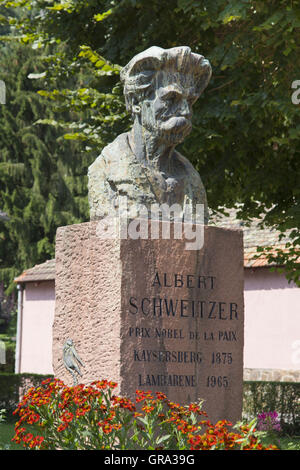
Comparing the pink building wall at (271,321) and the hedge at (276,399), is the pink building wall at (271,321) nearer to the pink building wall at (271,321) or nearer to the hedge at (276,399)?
the pink building wall at (271,321)

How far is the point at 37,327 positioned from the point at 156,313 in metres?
19.5

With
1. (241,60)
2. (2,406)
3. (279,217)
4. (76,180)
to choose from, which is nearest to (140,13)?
(241,60)

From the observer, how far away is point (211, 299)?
5906 mm

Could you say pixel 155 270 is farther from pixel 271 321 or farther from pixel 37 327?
pixel 37 327

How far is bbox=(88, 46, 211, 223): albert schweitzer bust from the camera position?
5867 millimetres

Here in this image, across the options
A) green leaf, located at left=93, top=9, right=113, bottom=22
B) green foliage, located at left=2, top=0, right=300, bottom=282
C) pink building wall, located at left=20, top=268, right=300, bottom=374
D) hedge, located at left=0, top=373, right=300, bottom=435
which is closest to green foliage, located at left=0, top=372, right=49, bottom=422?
pink building wall, located at left=20, top=268, right=300, bottom=374

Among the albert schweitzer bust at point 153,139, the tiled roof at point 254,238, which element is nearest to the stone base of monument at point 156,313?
the albert schweitzer bust at point 153,139

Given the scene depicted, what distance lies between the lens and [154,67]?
588cm

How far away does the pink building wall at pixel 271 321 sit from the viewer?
57.7 ft

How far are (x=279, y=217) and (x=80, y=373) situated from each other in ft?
22.3

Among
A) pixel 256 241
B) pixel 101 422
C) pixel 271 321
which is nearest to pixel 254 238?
pixel 256 241

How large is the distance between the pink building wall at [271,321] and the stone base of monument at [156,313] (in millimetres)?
11440

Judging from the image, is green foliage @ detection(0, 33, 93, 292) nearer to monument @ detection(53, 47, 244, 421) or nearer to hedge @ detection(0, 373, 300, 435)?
hedge @ detection(0, 373, 300, 435)

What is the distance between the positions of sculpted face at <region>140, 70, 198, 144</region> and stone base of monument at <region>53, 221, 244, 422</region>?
757 mm
